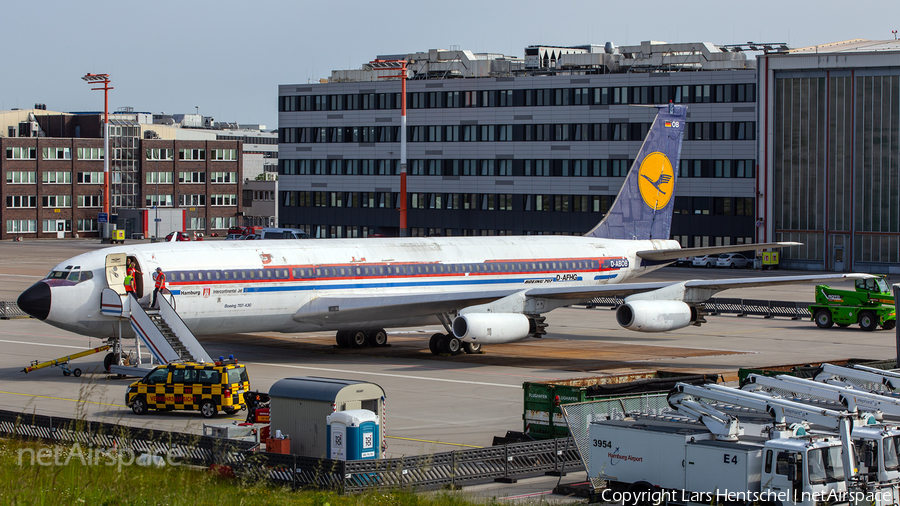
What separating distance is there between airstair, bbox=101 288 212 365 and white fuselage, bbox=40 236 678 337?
67 cm

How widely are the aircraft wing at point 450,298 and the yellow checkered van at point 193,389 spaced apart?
32.4 feet

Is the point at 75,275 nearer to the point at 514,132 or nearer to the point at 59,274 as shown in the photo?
the point at 59,274

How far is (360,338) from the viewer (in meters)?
45.5

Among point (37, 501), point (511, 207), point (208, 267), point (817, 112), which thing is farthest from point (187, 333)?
→ point (511, 207)

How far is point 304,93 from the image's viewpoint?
124 meters

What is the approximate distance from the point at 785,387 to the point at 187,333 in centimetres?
2018

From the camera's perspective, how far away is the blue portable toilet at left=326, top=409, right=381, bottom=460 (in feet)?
70.3

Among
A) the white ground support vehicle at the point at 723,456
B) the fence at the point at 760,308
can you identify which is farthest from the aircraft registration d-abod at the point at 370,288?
the white ground support vehicle at the point at 723,456

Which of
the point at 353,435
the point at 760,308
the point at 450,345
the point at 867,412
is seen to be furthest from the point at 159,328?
the point at 760,308

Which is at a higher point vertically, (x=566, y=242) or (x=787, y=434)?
(x=566, y=242)

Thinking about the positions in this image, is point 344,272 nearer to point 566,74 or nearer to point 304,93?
point 566,74

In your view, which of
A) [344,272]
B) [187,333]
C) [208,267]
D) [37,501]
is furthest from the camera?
[344,272]

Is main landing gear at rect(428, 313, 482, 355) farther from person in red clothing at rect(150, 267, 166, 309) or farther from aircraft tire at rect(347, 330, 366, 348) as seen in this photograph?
person in red clothing at rect(150, 267, 166, 309)
